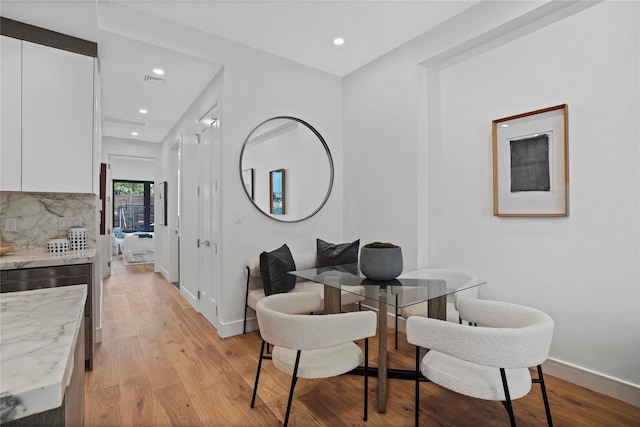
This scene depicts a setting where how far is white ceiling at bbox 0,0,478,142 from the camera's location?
8.21ft

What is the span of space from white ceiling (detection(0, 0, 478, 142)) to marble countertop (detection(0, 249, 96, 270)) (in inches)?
67.3

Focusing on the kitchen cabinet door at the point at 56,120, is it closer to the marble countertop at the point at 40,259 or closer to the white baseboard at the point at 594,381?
the marble countertop at the point at 40,259

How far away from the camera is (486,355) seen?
143 cm

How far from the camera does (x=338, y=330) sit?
5.56 feet

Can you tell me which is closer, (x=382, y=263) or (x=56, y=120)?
(x=382, y=263)

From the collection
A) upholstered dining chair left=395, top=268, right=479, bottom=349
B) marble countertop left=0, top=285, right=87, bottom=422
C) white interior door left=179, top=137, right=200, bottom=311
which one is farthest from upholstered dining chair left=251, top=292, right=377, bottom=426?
white interior door left=179, top=137, right=200, bottom=311

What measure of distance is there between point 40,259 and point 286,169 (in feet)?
7.23

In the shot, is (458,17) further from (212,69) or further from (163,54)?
(163,54)

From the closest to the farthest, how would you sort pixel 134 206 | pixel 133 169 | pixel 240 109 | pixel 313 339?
1. pixel 313 339
2. pixel 240 109
3. pixel 133 169
4. pixel 134 206

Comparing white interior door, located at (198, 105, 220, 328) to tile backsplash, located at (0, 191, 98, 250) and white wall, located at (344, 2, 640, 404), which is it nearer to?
tile backsplash, located at (0, 191, 98, 250)

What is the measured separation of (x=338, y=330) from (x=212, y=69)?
9.26 feet

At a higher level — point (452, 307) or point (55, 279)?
point (55, 279)

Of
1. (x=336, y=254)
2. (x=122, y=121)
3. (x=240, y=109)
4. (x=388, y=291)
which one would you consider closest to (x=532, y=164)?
(x=388, y=291)

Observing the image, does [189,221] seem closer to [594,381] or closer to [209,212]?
[209,212]
